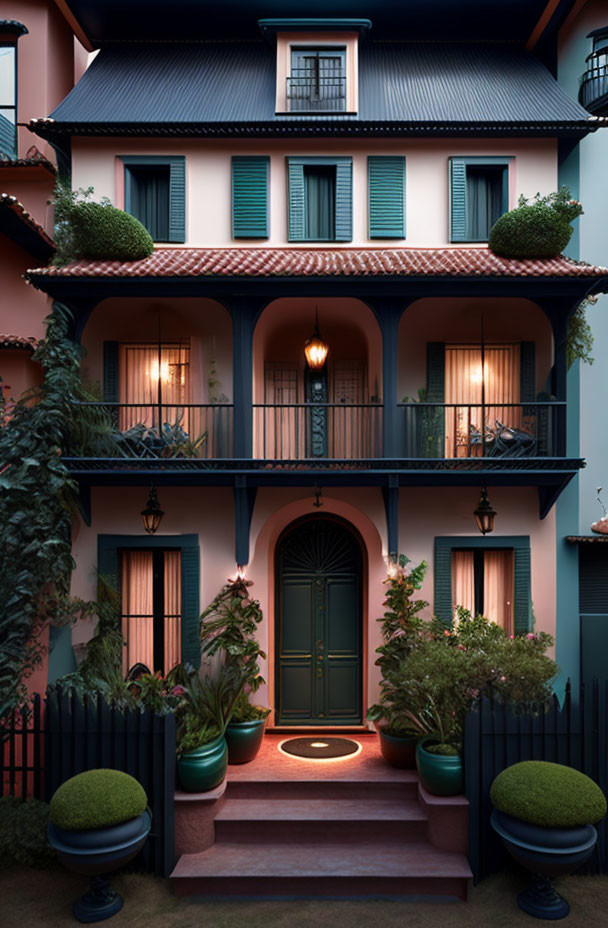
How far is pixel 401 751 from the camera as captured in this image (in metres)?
9.02

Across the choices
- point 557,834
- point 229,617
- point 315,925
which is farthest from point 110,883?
point 557,834

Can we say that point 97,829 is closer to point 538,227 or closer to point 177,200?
point 177,200

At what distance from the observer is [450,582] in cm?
1056

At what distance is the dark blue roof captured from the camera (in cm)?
1091

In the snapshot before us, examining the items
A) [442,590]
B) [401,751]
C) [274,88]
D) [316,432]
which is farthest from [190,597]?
[274,88]

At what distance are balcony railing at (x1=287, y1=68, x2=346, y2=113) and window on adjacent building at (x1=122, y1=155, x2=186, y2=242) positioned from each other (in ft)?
7.72

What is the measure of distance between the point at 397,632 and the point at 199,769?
3.56 m

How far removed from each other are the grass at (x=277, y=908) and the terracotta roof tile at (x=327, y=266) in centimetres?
818

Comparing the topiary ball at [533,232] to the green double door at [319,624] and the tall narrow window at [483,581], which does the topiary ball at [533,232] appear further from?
the green double door at [319,624]

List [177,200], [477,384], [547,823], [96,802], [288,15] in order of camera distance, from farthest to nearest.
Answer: [288,15]
[477,384]
[177,200]
[96,802]
[547,823]

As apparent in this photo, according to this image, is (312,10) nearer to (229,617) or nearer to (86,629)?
(229,617)

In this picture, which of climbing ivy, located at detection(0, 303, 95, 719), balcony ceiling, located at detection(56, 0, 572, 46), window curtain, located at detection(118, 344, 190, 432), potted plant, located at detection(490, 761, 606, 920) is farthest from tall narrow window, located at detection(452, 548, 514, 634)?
balcony ceiling, located at detection(56, 0, 572, 46)

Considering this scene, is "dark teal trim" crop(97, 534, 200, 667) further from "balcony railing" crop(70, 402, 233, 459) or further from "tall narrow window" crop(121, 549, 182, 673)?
"balcony railing" crop(70, 402, 233, 459)

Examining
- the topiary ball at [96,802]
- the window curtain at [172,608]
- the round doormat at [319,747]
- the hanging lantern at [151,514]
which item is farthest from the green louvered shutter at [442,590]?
the topiary ball at [96,802]
